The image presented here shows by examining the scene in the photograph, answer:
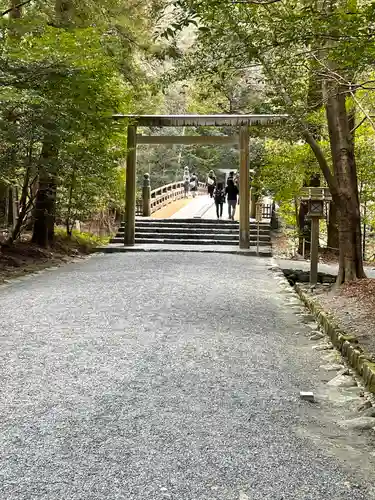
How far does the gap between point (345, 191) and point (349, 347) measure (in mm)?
4084

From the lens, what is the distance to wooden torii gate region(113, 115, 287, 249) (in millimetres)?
14305

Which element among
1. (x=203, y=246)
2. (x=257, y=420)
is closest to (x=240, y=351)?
(x=257, y=420)

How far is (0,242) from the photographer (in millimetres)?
11797

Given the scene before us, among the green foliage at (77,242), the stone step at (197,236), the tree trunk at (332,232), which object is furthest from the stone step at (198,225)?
the tree trunk at (332,232)

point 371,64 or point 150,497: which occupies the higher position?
point 371,64

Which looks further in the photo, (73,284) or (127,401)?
(73,284)

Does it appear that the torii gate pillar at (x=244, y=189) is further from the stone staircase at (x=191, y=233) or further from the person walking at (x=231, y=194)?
the person walking at (x=231, y=194)

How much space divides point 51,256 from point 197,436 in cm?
982

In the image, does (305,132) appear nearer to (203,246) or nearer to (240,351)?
(240,351)

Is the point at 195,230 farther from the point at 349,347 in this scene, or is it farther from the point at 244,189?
the point at 349,347

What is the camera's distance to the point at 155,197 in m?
23.1

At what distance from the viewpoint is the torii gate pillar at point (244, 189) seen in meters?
14.8

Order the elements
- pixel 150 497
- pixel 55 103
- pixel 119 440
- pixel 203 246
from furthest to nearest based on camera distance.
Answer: pixel 203 246, pixel 55 103, pixel 119 440, pixel 150 497

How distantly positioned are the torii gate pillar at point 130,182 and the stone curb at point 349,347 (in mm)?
8822
